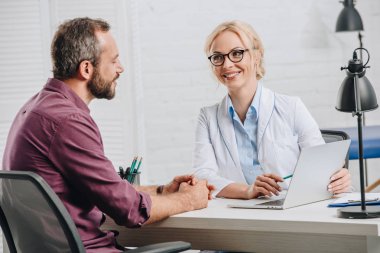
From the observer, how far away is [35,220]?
5.69ft

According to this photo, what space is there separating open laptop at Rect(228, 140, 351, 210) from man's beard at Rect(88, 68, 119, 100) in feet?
1.64

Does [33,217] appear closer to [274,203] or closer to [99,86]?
[99,86]

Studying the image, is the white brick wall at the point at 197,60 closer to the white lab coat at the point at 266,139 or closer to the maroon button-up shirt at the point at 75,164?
the white lab coat at the point at 266,139

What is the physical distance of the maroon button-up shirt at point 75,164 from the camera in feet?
6.14

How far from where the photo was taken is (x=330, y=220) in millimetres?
1797

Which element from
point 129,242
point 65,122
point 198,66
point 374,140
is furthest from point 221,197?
point 198,66

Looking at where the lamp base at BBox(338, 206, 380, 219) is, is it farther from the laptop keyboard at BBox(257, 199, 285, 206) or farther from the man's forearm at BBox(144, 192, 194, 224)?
the man's forearm at BBox(144, 192, 194, 224)

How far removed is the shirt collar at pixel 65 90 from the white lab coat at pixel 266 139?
0.65 metres

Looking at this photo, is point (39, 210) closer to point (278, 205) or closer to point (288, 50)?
point (278, 205)

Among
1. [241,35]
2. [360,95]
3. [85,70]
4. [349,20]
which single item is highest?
[349,20]

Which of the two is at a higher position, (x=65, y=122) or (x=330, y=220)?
(x=65, y=122)

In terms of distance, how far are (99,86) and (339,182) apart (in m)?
0.78

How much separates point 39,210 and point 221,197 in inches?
33.1

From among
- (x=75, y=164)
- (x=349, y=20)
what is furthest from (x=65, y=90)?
(x=349, y=20)
